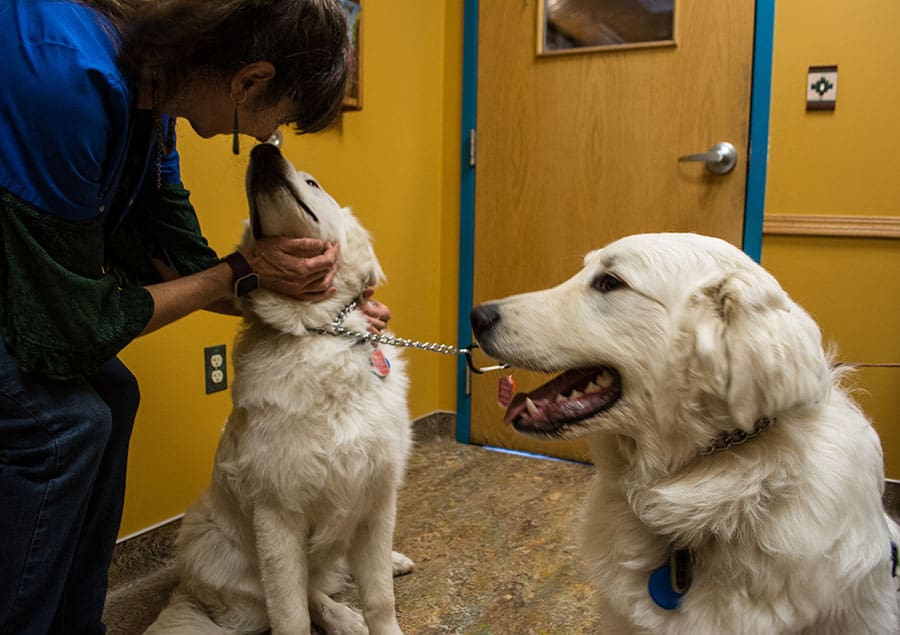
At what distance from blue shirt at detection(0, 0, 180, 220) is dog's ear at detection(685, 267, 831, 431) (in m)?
0.89

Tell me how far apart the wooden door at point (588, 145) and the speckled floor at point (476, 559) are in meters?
0.39

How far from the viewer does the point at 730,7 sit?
2303mm

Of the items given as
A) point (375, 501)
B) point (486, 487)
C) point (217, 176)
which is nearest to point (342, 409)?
point (375, 501)

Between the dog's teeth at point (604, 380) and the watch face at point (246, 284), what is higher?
the watch face at point (246, 284)

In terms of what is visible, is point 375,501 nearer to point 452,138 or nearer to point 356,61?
point 356,61

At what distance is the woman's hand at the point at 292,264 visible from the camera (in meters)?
1.33

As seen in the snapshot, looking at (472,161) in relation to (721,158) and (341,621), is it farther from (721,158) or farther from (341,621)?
(341,621)

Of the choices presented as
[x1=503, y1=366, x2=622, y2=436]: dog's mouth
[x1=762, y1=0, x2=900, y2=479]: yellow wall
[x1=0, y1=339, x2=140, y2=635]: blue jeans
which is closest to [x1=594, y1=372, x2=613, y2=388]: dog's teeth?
[x1=503, y1=366, x2=622, y2=436]: dog's mouth

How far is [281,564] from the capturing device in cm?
134

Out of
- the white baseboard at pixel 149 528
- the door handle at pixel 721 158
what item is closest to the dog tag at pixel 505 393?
the white baseboard at pixel 149 528

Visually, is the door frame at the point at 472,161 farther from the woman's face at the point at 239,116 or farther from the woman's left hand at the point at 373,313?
the woman's face at the point at 239,116

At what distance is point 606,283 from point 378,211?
5.47 ft

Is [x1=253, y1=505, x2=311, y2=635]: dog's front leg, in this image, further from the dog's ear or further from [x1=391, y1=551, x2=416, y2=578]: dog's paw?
the dog's ear

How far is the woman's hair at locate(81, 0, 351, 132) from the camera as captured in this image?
1.04 metres
